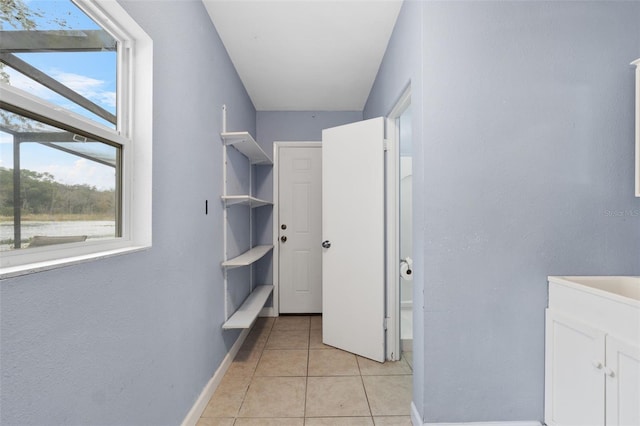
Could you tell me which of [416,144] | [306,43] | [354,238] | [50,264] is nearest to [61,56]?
[50,264]

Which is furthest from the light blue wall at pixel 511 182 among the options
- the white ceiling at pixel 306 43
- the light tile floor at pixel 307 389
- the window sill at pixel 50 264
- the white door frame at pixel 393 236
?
the window sill at pixel 50 264

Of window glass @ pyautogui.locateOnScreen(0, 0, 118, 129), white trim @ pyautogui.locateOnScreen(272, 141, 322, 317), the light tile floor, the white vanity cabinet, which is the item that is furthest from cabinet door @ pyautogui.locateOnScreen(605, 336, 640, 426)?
white trim @ pyautogui.locateOnScreen(272, 141, 322, 317)

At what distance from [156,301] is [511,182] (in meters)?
1.87

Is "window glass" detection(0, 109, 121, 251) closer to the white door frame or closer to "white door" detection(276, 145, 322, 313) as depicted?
the white door frame

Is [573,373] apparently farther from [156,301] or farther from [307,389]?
[156,301]

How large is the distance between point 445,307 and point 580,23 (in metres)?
1.69

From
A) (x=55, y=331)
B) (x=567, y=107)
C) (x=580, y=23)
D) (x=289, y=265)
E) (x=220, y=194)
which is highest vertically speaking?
(x=580, y=23)

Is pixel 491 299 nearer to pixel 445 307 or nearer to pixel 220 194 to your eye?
pixel 445 307

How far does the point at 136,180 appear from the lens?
131cm

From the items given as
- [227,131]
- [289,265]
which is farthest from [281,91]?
[289,265]

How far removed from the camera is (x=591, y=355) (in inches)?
52.5

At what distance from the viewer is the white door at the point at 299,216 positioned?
3.76 m

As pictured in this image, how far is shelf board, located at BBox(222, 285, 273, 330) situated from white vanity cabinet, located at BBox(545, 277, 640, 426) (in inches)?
74.9

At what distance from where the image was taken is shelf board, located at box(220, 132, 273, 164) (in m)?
2.28
